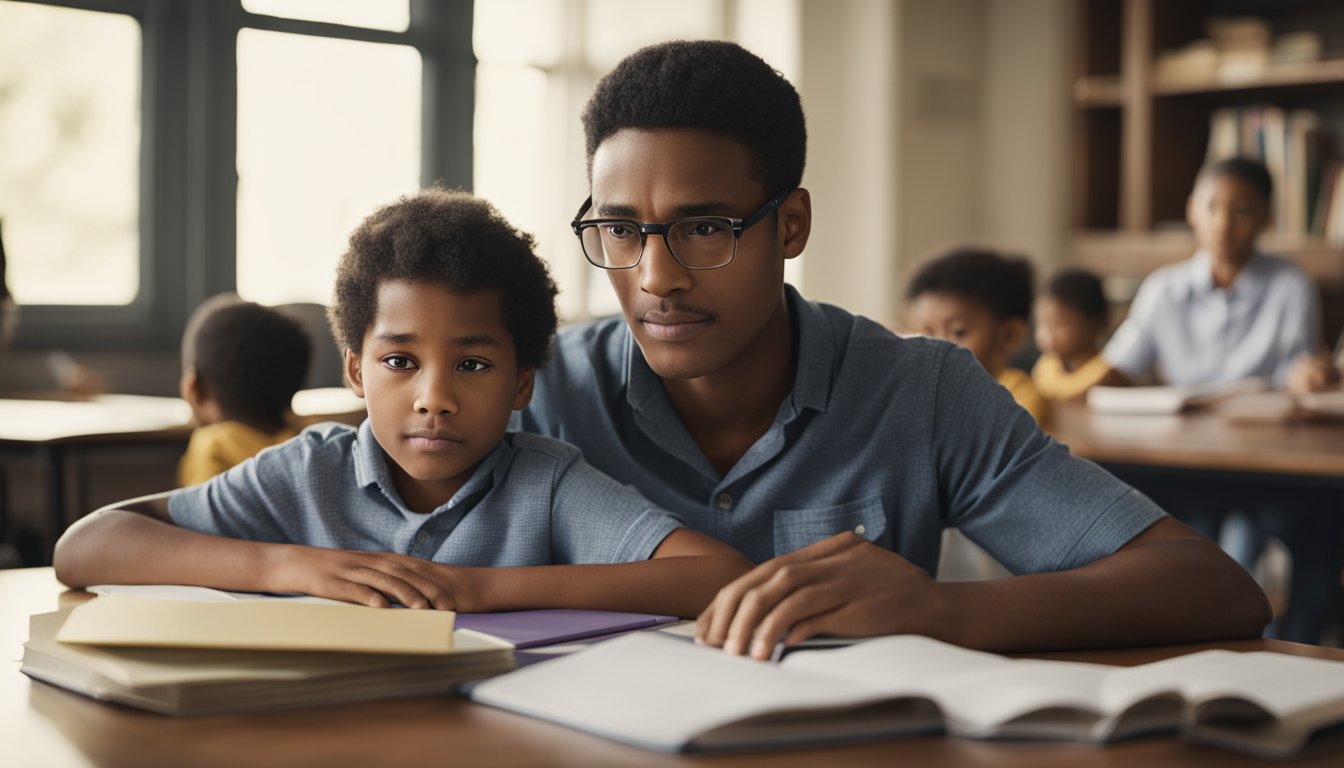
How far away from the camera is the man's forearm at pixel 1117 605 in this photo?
3.42 ft

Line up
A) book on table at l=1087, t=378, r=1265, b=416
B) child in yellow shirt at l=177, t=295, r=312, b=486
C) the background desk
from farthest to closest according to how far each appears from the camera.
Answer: book on table at l=1087, t=378, r=1265, b=416 < the background desk < child in yellow shirt at l=177, t=295, r=312, b=486

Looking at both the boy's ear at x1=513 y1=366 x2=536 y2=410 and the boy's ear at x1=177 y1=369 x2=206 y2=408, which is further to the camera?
the boy's ear at x1=177 y1=369 x2=206 y2=408

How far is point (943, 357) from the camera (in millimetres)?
1448

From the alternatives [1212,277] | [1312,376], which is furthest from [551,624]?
[1212,277]

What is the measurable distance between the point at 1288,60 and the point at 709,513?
13.5 feet

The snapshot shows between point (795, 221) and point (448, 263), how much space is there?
35 centimetres

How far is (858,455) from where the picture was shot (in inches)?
55.8

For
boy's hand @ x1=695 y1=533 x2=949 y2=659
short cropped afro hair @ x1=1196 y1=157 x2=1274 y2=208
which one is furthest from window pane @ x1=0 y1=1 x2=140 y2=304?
boy's hand @ x1=695 y1=533 x2=949 y2=659

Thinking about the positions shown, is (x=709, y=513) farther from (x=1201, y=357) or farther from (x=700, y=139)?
(x=1201, y=357)

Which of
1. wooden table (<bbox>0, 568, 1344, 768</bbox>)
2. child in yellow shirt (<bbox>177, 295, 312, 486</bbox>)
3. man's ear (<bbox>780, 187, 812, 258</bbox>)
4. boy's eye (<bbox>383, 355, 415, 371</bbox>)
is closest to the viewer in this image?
wooden table (<bbox>0, 568, 1344, 768</bbox>)

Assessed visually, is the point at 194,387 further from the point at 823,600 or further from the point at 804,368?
the point at 823,600

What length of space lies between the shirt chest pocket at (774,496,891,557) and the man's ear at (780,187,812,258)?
0.26 m

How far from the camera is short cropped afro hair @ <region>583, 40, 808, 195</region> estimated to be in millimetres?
1330

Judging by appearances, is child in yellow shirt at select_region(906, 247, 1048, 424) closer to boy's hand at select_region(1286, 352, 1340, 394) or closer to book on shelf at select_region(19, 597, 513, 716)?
boy's hand at select_region(1286, 352, 1340, 394)
